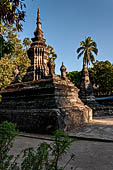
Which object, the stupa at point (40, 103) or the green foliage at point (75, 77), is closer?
the stupa at point (40, 103)

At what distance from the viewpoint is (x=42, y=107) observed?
6.05 metres

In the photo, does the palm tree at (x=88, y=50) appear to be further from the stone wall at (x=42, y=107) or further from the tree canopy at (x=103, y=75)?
the stone wall at (x=42, y=107)

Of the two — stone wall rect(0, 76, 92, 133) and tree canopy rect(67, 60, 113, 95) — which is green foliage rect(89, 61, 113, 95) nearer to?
tree canopy rect(67, 60, 113, 95)

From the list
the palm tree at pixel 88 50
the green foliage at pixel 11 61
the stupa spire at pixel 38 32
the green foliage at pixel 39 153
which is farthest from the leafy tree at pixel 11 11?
the palm tree at pixel 88 50

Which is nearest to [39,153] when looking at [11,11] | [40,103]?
[11,11]

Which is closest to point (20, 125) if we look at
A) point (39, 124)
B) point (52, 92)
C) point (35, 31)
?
point (39, 124)

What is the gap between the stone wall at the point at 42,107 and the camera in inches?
215

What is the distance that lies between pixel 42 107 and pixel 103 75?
28.1 metres

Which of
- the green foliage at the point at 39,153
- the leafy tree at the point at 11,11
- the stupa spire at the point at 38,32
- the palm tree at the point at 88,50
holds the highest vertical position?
the palm tree at the point at 88,50

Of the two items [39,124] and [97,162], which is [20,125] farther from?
[97,162]

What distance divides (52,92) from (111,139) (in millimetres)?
3169

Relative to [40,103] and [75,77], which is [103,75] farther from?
[40,103]

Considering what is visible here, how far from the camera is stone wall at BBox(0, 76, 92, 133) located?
545 cm

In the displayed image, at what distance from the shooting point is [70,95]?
7.17 metres
